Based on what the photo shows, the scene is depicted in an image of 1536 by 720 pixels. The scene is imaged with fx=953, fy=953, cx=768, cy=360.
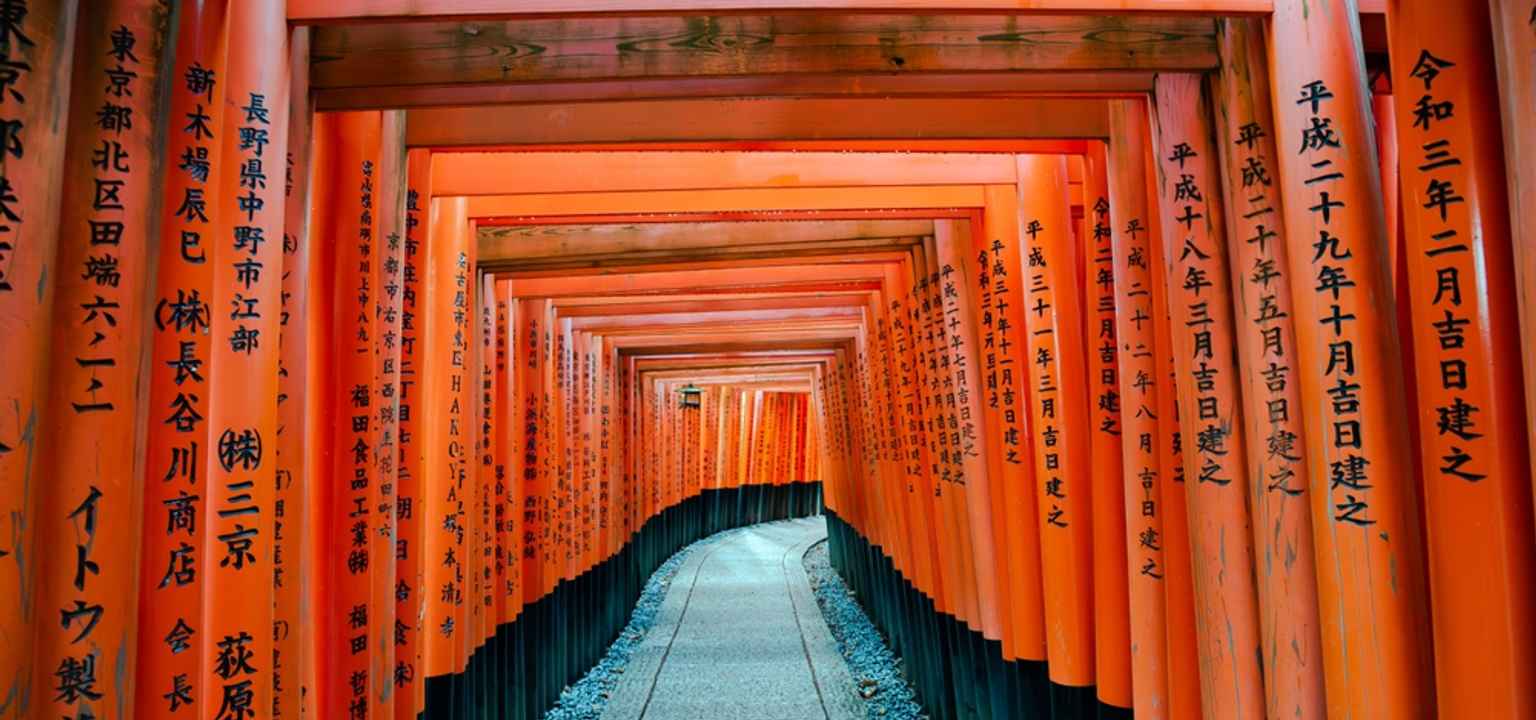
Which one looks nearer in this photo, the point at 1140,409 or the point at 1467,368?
the point at 1467,368

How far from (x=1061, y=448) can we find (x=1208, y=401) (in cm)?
145

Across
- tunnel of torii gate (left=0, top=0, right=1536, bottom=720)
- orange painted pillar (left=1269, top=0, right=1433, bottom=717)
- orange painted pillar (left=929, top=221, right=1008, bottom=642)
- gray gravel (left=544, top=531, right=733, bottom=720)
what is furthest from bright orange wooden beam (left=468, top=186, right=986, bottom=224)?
gray gravel (left=544, top=531, right=733, bottom=720)

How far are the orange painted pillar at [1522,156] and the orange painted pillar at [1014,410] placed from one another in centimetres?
288

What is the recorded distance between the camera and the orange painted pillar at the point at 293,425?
272 centimetres

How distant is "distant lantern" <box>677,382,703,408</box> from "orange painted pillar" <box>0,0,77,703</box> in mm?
17833

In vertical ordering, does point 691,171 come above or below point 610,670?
above

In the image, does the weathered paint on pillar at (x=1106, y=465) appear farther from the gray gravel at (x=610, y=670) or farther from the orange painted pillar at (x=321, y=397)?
the gray gravel at (x=610, y=670)

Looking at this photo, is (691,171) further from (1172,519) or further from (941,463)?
(1172,519)

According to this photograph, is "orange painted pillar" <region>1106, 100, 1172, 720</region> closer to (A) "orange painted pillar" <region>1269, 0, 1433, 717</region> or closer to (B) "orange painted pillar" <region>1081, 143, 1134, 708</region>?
(B) "orange painted pillar" <region>1081, 143, 1134, 708</region>

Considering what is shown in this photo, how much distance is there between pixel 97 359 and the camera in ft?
6.41

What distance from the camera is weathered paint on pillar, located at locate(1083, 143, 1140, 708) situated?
12.4 ft

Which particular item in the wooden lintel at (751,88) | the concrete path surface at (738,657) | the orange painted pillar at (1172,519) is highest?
the wooden lintel at (751,88)

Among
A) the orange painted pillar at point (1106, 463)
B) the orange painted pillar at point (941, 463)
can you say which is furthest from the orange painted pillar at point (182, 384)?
the orange painted pillar at point (941, 463)

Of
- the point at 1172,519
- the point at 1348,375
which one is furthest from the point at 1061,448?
the point at 1348,375
